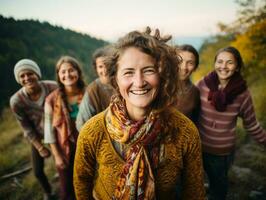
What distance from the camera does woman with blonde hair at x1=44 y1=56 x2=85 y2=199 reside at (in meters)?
2.79

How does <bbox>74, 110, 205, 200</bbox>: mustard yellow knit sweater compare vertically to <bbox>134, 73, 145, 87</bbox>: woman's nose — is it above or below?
below

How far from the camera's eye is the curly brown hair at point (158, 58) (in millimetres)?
1411

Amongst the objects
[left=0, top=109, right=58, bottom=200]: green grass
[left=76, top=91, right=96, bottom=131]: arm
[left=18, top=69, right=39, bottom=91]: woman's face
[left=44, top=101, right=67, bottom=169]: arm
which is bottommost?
[left=0, top=109, right=58, bottom=200]: green grass

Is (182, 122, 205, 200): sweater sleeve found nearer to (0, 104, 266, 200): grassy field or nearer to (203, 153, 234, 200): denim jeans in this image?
(203, 153, 234, 200): denim jeans

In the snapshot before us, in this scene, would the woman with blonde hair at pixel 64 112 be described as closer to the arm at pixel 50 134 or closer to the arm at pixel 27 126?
the arm at pixel 50 134

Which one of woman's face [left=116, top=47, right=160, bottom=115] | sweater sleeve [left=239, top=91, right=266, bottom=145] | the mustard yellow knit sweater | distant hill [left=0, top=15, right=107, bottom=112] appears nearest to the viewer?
woman's face [left=116, top=47, right=160, bottom=115]

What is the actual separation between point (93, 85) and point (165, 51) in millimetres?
1260

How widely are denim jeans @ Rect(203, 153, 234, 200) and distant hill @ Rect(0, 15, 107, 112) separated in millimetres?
13536

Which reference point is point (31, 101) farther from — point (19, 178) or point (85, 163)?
point (19, 178)

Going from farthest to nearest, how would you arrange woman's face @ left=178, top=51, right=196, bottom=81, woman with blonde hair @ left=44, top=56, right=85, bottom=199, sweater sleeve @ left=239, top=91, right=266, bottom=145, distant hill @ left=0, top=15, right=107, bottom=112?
1. distant hill @ left=0, top=15, right=107, bottom=112
2. woman with blonde hair @ left=44, top=56, right=85, bottom=199
3. woman's face @ left=178, top=51, right=196, bottom=81
4. sweater sleeve @ left=239, top=91, right=266, bottom=145

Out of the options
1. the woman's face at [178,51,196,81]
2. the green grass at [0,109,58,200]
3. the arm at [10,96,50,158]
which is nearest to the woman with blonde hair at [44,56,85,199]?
the arm at [10,96,50,158]

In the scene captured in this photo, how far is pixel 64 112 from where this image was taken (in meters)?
2.75

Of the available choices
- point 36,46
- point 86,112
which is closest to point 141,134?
point 86,112

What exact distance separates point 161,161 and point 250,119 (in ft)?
4.91
